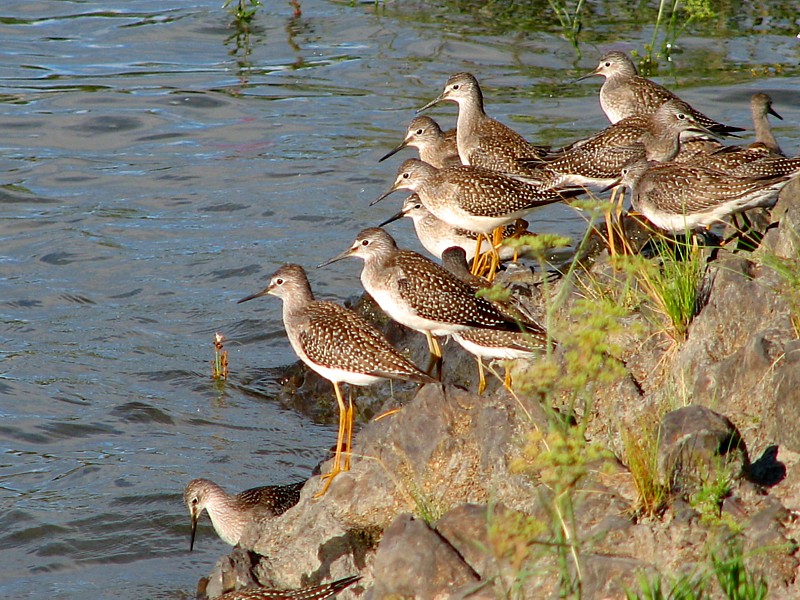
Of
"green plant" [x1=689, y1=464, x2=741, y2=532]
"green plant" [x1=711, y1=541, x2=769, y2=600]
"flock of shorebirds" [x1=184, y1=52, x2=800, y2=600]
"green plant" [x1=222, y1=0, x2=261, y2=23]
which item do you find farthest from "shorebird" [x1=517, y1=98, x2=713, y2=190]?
"green plant" [x1=222, y1=0, x2=261, y2=23]

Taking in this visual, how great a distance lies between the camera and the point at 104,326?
11.5m

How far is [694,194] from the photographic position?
8.13 meters

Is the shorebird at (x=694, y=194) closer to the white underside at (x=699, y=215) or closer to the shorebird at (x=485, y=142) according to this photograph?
the white underside at (x=699, y=215)

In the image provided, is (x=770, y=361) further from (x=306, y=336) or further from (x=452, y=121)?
(x=452, y=121)

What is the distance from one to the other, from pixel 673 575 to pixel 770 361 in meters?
1.38

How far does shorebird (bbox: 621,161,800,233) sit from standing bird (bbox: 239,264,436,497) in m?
2.10

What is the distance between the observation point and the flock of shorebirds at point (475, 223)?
765 centimetres

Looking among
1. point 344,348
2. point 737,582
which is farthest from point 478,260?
point 737,582

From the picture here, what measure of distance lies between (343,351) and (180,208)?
6973mm

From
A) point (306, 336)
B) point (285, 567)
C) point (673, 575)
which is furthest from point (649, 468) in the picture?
point (306, 336)

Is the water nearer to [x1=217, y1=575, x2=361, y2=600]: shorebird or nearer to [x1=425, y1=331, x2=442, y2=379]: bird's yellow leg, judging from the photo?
[x1=217, y1=575, x2=361, y2=600]: shorebird

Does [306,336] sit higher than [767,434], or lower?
lower

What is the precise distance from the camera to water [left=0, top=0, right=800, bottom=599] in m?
8.84

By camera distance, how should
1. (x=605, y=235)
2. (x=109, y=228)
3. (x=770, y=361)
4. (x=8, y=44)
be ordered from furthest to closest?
(x=8, y=44) < (x=109, y=228) < (x=605, y=235) < (x=770, y=361)
